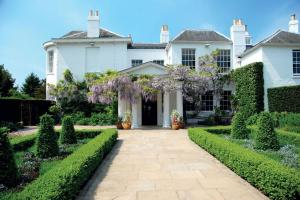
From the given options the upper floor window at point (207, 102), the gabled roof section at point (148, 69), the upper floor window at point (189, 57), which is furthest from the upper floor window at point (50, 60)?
the upper floor window at point (207, 102)

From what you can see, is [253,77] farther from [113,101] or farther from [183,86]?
[113,101]

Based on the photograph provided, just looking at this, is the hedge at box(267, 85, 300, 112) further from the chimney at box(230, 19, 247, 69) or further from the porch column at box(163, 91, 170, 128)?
the porch column at box(163, 91, 170, 128)

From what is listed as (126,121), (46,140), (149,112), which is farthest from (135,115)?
(46,140)

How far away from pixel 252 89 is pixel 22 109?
645 inches

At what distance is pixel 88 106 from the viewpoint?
26.2 metres

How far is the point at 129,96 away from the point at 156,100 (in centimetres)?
298

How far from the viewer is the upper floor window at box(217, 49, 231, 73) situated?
27.0 m

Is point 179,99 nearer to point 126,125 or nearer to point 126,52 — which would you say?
point 126,125

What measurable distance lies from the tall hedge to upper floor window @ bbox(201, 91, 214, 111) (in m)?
3.01

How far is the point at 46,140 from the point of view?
34.1 feet

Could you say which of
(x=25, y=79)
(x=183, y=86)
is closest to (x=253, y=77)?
(x=183, y=86)

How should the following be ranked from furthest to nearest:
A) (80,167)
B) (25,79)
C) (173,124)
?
(25,79), (173,124), (80,167)

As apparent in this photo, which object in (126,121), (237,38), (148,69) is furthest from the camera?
(237,38)

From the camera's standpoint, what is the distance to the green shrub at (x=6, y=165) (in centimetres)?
665
